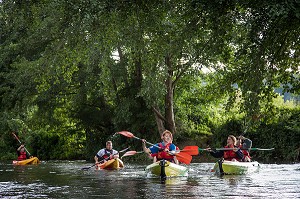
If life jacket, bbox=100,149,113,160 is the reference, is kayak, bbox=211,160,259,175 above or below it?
below

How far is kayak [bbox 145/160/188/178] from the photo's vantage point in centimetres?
1507

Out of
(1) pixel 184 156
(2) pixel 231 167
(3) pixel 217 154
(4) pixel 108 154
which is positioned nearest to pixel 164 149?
Answer: (1) pixel 184 156

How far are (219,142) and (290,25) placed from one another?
19.2 metres

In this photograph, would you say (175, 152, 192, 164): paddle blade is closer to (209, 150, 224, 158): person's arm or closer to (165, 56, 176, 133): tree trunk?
(209, 150, 224, 158): person's arm

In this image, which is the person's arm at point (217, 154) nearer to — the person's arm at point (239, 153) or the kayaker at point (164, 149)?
the person's arm at point (239, 153)

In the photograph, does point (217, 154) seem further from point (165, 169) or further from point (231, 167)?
point (165, 169)

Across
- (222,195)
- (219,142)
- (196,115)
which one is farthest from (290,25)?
(196,115)

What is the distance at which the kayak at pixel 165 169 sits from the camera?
15.1 m

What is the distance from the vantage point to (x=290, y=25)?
8727 millimetres

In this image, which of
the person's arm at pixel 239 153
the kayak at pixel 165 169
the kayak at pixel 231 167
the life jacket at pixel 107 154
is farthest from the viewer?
the life jacket at pixel 107 154

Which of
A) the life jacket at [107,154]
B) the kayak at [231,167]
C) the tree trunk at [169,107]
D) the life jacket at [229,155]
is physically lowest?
the kayak at [231,167]

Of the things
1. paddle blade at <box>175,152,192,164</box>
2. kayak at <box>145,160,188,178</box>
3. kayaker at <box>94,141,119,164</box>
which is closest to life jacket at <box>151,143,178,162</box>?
paddle blade at <box>175,152,192,164</box>

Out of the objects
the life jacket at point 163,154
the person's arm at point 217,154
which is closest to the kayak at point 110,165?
the person's arm at point 217,154

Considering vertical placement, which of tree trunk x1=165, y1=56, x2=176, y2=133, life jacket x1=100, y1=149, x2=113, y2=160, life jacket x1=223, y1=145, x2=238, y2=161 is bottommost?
life jacket x1=223, y1=145, x2=238, y2=161
